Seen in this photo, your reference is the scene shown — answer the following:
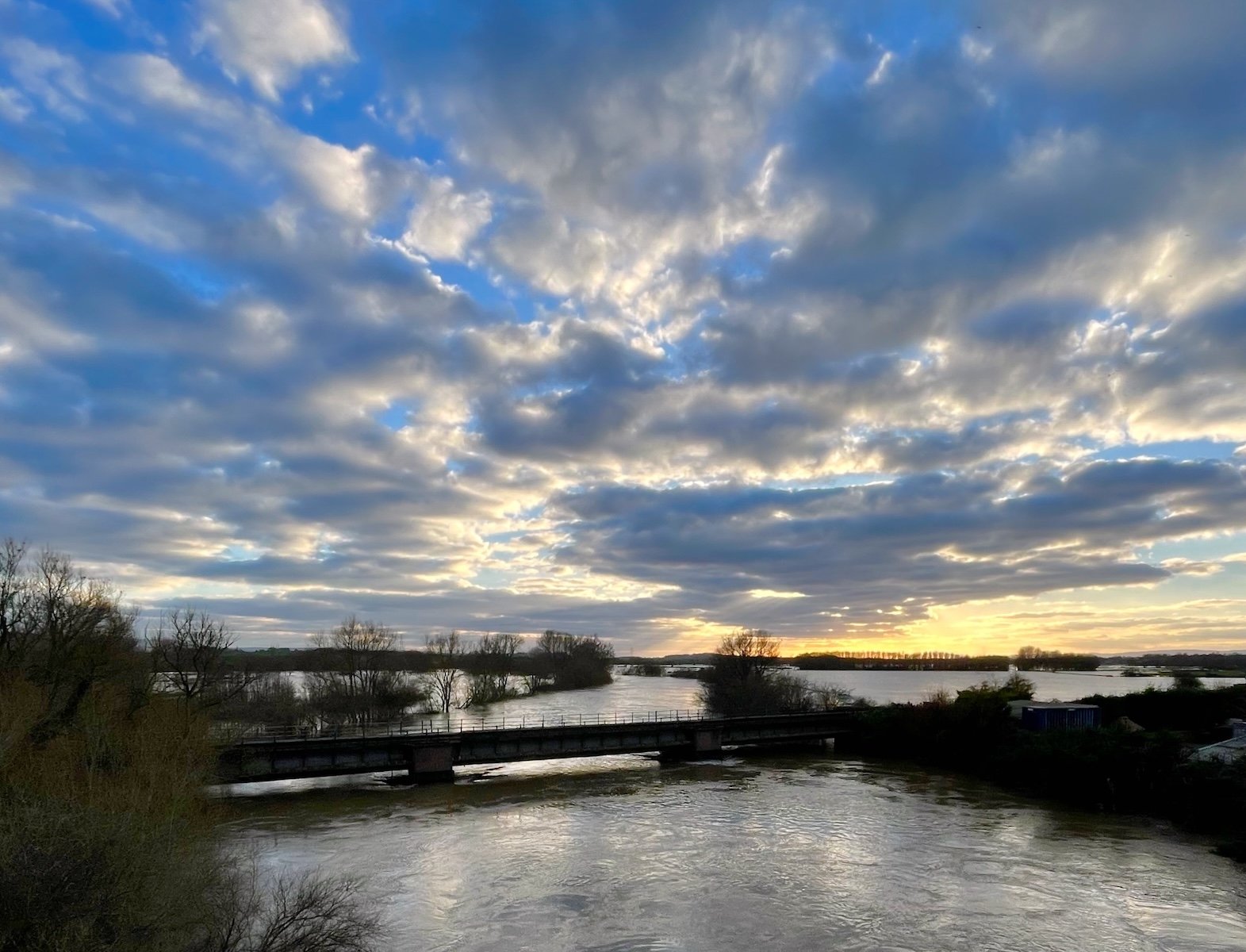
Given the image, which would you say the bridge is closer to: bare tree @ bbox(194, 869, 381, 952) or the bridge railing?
the bridge railing

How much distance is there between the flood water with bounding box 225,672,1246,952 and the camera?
2294 centimetres

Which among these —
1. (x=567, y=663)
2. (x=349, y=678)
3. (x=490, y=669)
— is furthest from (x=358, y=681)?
(x=567, y=663)

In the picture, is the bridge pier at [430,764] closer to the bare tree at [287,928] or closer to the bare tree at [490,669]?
the bare tree at [287,928]

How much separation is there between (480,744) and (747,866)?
29.2 m

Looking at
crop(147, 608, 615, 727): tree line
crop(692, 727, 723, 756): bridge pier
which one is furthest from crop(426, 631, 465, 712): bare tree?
crop(692, 727, 723, 756): bridge pier

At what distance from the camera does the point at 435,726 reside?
269 ft

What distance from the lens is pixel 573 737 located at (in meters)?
58.0

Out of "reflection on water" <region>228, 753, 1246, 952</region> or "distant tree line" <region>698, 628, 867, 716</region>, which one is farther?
"distant tree line" <region>698, 628, 867, 716</region>

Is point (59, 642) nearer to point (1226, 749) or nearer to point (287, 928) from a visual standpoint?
point (287, 928)

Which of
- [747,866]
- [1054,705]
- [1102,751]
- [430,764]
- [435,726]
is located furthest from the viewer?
[435,726]

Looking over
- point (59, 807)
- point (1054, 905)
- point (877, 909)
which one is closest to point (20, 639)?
point (59, 807)

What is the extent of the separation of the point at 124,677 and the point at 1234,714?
79508 mm

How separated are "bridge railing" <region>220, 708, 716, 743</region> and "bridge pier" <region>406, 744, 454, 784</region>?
1435mm

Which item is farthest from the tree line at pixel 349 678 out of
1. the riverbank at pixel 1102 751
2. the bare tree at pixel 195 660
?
the riverbank at pixel 1102 751
